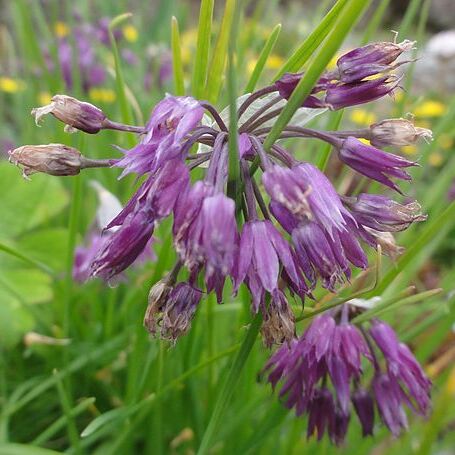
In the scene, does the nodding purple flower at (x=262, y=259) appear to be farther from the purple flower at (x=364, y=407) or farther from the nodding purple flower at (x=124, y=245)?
the purple flower at (x=364, y=407)

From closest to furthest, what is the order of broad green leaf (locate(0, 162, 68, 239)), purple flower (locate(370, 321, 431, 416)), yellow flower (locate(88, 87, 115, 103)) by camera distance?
purple flower (locate(370, 321, 431, 416))
broad green leaf (locate(0, 162, 68, 239))
yellow flower (locate(88, 87, 115, 103))

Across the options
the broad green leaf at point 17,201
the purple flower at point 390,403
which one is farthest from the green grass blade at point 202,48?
the broad green leaf at point 17,201

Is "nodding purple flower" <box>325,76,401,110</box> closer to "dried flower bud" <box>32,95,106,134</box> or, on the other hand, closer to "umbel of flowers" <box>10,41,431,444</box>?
"umbel of flowers" <box>10,41,431,444</box>

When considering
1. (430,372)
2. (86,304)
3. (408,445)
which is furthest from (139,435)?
(430,372)

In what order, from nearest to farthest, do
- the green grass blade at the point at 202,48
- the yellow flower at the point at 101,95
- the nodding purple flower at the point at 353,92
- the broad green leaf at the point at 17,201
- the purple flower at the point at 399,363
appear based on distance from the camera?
the nodding purple flower at the point at 353,92, the green grass blade at the point at 202,48, the purple flower at the point at 399,363, the broad green leaf at the point at 17,201, the yellow flower at the point at 101,95

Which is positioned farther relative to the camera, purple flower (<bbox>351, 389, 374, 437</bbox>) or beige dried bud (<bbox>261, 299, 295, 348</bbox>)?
purple flower (<bbox>351, 389, 374, 437</bbox>)

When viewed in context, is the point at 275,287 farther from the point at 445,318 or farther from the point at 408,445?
the point at 408,445

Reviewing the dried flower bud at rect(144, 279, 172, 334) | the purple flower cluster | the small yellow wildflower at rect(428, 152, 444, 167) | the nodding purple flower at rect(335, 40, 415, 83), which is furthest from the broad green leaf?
the small yellow wildflower at rect(428, 152, 444, 167)
